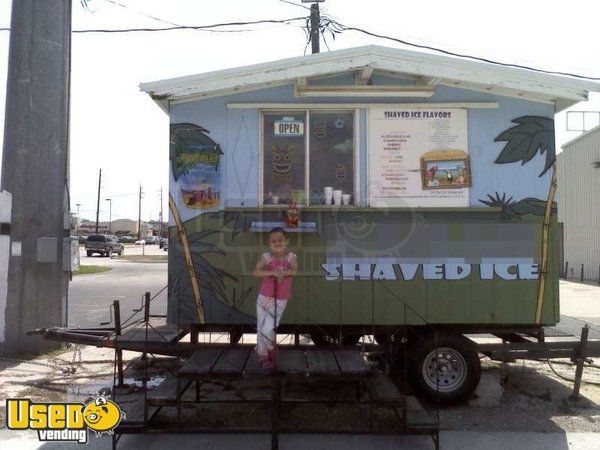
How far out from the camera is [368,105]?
6.05m

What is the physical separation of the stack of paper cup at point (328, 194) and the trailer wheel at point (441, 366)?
177 centimetres

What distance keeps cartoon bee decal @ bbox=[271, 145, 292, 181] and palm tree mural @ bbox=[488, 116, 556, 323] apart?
214 centimetres

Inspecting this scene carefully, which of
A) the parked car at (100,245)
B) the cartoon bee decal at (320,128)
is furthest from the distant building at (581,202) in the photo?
the parked car at (100,245)

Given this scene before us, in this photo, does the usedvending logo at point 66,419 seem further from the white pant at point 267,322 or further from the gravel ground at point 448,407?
the white pant at point 267,322

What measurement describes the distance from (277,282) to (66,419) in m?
2.22

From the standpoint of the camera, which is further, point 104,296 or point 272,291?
point 104,296

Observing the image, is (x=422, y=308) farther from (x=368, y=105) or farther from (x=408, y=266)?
(x=368, y=105)

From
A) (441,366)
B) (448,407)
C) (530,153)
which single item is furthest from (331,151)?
(448,407)

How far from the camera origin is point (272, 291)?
201 inches

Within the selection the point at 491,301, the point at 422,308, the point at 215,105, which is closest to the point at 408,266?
the point at 422,308

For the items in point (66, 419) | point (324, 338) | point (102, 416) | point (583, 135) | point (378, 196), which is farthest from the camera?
point (583, 135)

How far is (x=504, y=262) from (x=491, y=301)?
1.46 feet

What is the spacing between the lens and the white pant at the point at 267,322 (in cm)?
505

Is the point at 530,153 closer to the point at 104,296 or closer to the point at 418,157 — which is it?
the point at 418,157
